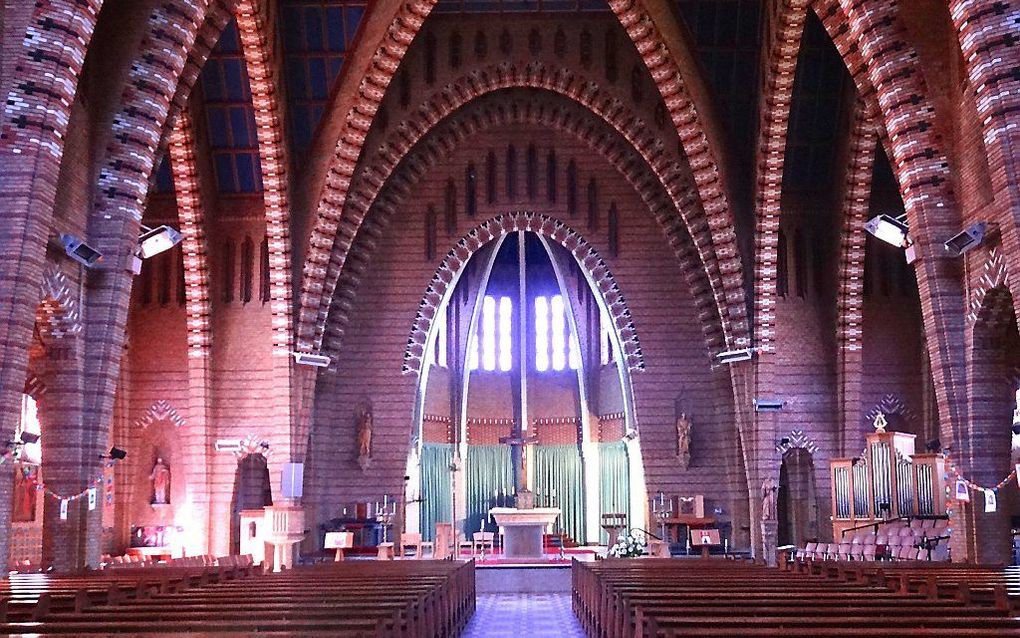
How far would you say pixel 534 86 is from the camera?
3080 centimetres

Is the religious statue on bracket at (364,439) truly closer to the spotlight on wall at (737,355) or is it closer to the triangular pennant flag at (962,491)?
the spotlight on wall at (737,355)

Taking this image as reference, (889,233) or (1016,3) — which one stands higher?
(1016,3)

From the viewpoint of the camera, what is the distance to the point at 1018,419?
2686 cm

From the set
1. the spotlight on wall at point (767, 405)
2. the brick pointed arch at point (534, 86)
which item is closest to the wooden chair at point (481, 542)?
the brick pointed arch at point (534, 86)

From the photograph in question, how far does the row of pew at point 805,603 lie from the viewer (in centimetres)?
769

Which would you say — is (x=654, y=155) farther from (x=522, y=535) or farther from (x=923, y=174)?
(x=923, y=174)

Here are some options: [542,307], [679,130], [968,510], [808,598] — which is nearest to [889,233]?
[968,510]

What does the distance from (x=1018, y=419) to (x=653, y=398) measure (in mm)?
9987

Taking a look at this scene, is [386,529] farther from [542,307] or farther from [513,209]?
[542,307]

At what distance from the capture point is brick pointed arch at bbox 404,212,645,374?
32875 millimetres

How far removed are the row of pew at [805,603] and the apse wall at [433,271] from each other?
16.7 metres

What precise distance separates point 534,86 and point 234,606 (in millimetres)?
23108

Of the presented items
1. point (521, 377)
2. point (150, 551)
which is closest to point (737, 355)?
point (521, 377)

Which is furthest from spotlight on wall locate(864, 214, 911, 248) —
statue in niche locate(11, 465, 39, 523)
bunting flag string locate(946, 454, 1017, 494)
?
statue in niche locate(11, 465, 39, 523)
